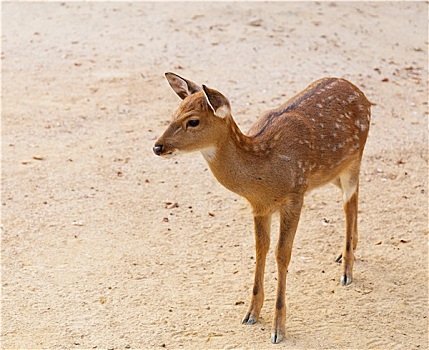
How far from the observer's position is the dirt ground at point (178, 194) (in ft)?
17.9

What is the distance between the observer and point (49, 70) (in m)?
11.0

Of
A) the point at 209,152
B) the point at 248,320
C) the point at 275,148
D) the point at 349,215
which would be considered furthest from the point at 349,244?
the point at 209,152

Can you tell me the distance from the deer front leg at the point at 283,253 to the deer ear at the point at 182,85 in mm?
1026

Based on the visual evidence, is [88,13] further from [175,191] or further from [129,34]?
[175,191]

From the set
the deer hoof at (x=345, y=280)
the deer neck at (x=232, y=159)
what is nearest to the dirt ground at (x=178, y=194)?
the deer hoof at (x=345, y=280)

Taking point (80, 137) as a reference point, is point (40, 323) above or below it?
above

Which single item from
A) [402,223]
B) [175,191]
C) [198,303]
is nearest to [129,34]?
[175,191]

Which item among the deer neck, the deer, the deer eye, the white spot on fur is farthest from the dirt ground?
the deer eye

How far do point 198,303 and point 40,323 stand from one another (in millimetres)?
1139

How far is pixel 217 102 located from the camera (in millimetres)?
4785

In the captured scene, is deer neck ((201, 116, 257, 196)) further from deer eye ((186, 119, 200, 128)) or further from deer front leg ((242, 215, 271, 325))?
deer front leg ((242, 215, 271, 325))

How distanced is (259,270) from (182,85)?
1.44 m

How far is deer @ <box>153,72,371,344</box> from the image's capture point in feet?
16.1

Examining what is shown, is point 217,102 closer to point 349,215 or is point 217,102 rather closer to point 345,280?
point 349,215
